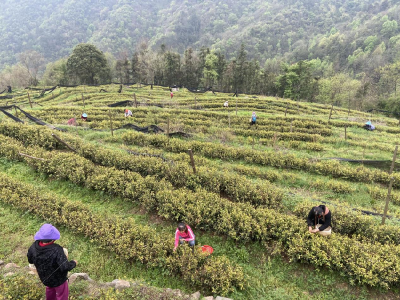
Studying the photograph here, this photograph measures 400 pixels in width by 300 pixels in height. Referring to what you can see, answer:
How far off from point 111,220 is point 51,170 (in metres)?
5.25

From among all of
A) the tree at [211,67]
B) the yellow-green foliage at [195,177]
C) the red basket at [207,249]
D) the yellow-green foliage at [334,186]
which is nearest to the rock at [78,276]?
the red basket at [207,249]

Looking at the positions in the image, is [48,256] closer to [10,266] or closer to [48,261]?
[48,261]

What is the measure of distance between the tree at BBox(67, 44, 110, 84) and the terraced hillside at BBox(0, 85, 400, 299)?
41.6 metres

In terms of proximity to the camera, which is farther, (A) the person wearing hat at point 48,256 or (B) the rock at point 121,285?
(B) the rock at point 121,285

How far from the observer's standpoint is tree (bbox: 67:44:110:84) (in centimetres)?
5056

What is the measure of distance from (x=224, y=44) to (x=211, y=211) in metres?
126

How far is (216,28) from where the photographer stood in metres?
150

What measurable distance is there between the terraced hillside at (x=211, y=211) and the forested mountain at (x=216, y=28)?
7420 centimetres

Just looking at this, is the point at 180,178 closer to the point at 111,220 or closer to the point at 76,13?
the point at 111,220

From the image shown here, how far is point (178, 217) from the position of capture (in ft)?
28.5

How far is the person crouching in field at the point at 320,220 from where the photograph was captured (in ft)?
24.5

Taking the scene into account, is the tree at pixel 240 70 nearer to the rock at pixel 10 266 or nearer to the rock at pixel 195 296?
the rock at pixel 195 296

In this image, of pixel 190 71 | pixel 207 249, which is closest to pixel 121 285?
pixel 207 249

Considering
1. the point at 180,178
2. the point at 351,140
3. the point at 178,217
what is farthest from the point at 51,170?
the point at 351,140
